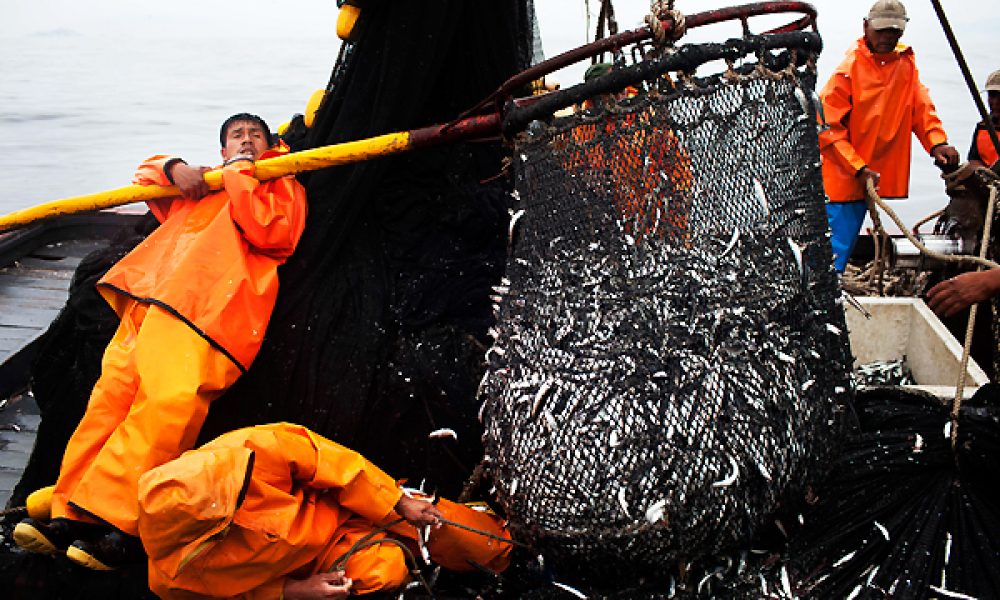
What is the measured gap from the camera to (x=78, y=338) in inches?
133

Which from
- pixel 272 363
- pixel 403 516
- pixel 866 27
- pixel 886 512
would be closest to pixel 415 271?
pixel 272 363

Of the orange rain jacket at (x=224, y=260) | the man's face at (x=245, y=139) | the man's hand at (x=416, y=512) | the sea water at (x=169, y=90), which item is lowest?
the man's hand at (x=416, y=512)

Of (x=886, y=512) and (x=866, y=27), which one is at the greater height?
(x=866, y=27)

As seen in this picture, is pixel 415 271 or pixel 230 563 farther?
pixel 415 271

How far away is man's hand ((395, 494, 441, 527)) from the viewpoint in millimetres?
2592

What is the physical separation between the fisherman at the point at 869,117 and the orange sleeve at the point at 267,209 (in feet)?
11.2

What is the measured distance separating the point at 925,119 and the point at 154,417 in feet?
15.6

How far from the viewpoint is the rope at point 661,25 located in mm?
2236

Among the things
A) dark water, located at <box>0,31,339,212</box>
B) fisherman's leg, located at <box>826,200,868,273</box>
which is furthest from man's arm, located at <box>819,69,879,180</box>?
dark water, located at <box>0,31,339,212</box>

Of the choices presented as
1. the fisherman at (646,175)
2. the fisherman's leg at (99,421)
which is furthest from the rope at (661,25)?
the fisherman's leg at (99,421)

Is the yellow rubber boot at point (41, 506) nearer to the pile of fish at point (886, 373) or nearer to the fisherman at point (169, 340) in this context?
the fisherman at point (169, 340)

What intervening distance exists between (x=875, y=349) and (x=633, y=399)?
3028 millimetres

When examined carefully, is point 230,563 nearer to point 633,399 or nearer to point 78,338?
point 633,399

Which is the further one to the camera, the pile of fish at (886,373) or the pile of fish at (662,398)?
the pile of fish at (886,373)
